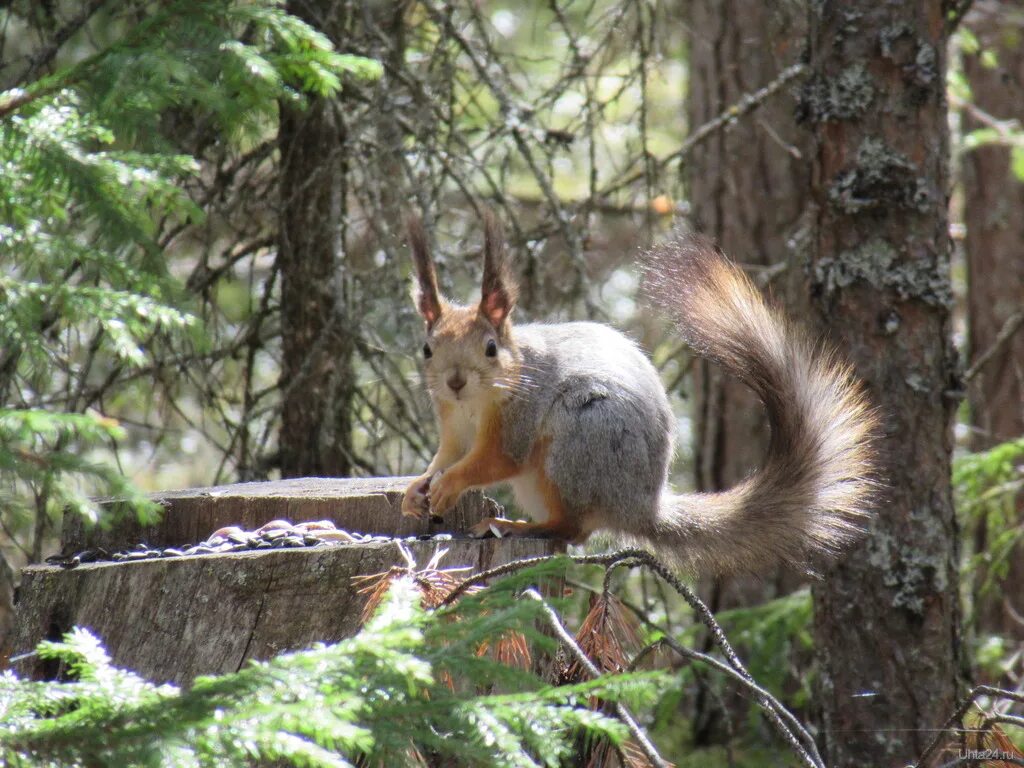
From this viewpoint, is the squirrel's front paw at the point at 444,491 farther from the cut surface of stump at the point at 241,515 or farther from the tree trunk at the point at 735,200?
the tree trunk at the point at 735,200

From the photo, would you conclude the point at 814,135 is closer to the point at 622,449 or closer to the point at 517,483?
the point at 622,449

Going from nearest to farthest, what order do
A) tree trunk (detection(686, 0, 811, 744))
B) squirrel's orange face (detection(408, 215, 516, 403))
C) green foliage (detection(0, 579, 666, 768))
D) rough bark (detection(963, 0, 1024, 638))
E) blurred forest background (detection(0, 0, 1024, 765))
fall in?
green foliage (detection(0, 579, 666, 768)) < blurred forest background (detection(0, 0, 1024, 765)) < squirrel's orange face (detection(408, 215, 516, 403)) < tree trunk (detection(686, 0, 811, 744)) < rough bark (detection(963, 0, 1024, 638))

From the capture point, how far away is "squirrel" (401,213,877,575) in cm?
262

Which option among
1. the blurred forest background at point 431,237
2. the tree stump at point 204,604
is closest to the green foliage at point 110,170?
the blurred forest background at point 431,237

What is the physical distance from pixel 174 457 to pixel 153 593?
12.0 ft

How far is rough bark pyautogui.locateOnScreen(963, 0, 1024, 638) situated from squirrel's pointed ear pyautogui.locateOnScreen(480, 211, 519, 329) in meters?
3.33

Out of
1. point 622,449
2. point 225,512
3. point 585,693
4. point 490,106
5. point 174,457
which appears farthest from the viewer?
point 490,106

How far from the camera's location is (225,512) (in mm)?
2393

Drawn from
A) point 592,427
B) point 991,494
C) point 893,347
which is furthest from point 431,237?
point 991,494

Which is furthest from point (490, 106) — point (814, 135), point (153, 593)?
point (153, 593)

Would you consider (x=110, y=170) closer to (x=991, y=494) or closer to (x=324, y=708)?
(x=324, y=708)

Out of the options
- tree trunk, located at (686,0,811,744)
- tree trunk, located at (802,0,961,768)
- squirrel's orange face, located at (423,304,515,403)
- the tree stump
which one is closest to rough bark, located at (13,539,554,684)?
the tree stump

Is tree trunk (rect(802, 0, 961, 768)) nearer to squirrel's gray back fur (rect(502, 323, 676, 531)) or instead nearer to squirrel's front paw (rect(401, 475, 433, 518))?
squirrel's gray back fur (rect(502, 323, 676, 531))

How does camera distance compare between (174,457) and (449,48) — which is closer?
(449,48)
